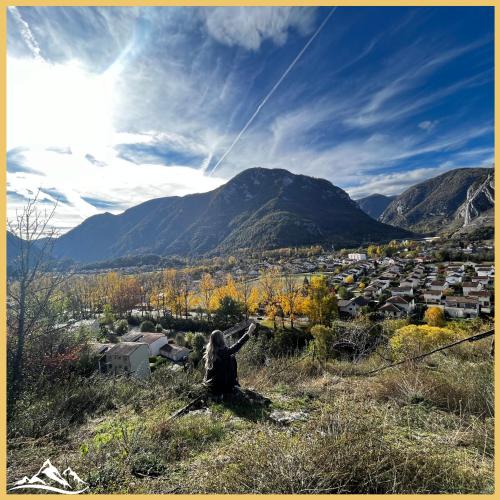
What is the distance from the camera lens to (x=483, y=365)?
141 inches

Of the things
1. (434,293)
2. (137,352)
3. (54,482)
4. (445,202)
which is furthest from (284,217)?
(54,482)

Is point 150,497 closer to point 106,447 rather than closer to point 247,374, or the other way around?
point 106,447

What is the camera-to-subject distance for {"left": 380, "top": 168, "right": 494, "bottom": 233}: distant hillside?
109406 mm

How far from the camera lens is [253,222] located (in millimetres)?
132500

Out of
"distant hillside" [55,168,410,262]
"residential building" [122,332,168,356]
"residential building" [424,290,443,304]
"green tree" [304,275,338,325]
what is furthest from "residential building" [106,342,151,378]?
"distant hillside" [55,168,410,262]

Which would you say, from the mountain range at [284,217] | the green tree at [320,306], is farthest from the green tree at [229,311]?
the mountain range at [284,217]

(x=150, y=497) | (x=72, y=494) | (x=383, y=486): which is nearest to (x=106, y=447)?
(x=72, y=494)

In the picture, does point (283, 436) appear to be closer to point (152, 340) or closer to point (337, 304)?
point (152, 340)

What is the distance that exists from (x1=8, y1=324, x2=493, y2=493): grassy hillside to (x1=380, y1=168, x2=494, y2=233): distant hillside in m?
130

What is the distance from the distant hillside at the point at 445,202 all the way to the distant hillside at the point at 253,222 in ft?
80.7

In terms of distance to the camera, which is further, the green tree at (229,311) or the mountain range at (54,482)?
the green tree at (229,311)

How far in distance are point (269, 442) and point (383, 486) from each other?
0.84 metres

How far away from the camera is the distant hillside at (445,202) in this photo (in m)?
109

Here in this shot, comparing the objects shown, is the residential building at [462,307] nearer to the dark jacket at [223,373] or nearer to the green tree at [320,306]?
the green tree at [320,306]
